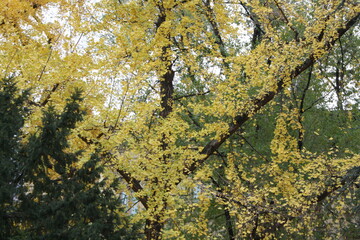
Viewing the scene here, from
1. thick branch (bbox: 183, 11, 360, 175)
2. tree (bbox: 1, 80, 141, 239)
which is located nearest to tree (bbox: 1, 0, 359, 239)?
thick branch (bbox: 183, 11, 360, 175)

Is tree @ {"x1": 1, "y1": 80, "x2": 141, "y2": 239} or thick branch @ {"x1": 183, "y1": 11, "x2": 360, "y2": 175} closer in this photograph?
tree @ {"x1": 1, "y1": 80, "x2": 141, "y2": 239}

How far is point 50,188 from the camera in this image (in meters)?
5.20

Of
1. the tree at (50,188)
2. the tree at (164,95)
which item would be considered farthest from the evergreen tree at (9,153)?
the tree at (164,95)

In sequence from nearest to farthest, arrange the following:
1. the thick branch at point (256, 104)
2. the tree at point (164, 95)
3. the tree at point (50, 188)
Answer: the tree at point (50, 188), the tree at point (164, 95), the thick branch at point (256, 104)

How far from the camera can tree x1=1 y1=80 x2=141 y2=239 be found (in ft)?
16.2

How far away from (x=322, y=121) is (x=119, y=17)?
687 centimetres

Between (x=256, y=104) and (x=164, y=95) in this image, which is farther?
(x=256, y=104)

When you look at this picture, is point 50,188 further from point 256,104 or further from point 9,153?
point 256,104

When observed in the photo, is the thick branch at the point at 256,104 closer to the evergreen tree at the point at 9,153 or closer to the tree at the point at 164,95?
the tree at the point at 164,95

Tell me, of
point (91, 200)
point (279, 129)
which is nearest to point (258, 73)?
point (279, 129)

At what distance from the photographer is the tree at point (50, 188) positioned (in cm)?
493

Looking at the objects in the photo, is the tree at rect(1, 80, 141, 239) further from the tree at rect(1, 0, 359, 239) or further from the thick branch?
the thick branch

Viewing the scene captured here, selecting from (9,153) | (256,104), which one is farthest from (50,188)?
(256,104)

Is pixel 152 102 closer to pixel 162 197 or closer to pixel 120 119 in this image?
pixel 120 119
